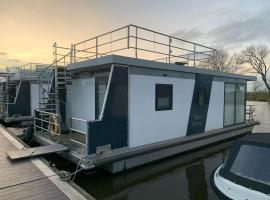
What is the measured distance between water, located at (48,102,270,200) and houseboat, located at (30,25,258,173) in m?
0.34

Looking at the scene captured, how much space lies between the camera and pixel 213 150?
33.6ft

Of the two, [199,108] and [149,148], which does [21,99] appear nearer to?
[149,148]

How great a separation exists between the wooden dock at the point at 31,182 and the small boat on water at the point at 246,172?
2.41 metres

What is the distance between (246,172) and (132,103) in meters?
4.12

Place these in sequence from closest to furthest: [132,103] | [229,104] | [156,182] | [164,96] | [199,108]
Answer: [156,182], [132,103], [164,96], [199,108], [229,104]

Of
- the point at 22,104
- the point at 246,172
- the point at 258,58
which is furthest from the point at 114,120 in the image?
the point at 258,58

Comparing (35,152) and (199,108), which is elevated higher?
(199,108)

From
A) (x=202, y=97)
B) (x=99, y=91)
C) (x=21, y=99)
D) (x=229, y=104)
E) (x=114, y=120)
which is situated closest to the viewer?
(x=114, y=120)

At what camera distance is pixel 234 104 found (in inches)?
488

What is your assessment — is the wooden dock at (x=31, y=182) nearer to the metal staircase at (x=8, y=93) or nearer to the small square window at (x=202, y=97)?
the small square window at (x=202, y=97)

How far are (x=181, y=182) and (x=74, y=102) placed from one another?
510cm

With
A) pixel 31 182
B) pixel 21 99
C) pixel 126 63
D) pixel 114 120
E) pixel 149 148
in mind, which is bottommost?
pixel 31 182

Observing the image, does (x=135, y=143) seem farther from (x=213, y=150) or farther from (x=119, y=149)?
(x=213, y=150)

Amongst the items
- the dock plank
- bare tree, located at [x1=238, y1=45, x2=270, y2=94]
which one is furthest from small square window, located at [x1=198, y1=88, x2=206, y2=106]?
bare tree, located at [x1=238, y1=45, x2=270, y2=94]
